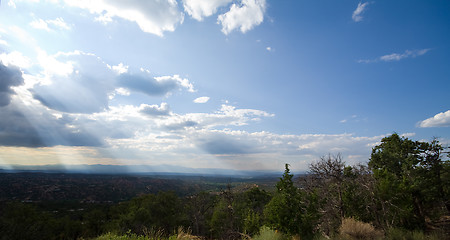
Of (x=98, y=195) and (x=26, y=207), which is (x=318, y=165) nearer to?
(x=26, y=207)

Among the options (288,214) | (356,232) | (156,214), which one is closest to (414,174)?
(356,232)

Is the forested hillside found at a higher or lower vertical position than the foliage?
higher

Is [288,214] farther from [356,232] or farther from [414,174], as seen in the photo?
[414,174]

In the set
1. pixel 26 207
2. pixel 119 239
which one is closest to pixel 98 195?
pixel 26 207

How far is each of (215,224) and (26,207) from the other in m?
30.7

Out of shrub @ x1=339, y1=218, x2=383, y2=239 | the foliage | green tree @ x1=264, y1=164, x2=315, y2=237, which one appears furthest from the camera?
the foliage

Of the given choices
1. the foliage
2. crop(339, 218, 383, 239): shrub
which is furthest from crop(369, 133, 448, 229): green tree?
the foliage

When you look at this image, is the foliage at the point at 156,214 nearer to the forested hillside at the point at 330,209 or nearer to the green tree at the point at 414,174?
the forested hillside at the point at 330,209

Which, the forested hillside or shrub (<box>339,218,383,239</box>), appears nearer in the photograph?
shrub (<box>339,218,383,239</box>)

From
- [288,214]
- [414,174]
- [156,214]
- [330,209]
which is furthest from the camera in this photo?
[156,214]

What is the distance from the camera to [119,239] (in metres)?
9.28

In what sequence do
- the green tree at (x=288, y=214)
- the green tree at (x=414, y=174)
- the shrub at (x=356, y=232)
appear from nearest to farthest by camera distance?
the shrub at (x=356, y=232) → the green tree at (x=288, y=214) → the green tree at (x=414, y=174)

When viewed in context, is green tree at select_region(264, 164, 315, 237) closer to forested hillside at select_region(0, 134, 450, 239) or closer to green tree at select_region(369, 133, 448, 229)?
forested hillside at select_region(0, 134, 450, 239)

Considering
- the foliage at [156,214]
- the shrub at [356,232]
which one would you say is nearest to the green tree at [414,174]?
the shrub at [356,232]
